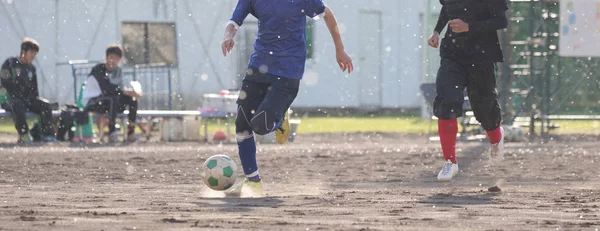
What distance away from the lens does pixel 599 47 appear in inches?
819

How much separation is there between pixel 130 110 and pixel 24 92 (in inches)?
64.2

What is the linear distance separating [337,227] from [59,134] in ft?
44.3

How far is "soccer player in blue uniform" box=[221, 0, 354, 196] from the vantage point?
9.15m

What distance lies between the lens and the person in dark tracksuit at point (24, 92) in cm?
1894

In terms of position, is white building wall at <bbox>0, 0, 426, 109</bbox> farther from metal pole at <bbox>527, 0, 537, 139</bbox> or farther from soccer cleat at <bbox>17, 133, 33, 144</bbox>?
metal pole at <bbox>527, 0, 537, 139</bbox>

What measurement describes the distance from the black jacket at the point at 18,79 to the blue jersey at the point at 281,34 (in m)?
10.4

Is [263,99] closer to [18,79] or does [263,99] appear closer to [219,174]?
[219,174]

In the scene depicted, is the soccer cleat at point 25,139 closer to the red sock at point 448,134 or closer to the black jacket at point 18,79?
the black jacket at point 18,79

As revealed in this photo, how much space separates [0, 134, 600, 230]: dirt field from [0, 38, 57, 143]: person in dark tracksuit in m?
1.37

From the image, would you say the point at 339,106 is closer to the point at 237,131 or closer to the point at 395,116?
the point at 395,116

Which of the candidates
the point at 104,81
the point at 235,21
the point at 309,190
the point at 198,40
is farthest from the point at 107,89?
the point at 198,40

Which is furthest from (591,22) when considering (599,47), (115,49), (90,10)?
(90,10)

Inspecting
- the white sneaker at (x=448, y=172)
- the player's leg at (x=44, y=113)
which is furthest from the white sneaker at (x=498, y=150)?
the player's leg at (x=44, y=113)

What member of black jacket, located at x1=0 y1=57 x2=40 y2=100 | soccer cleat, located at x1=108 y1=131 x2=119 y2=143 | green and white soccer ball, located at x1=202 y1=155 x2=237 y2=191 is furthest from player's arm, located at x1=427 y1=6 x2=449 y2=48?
black jacket, located at x1=0 y1=57 x2=40 y2=100
